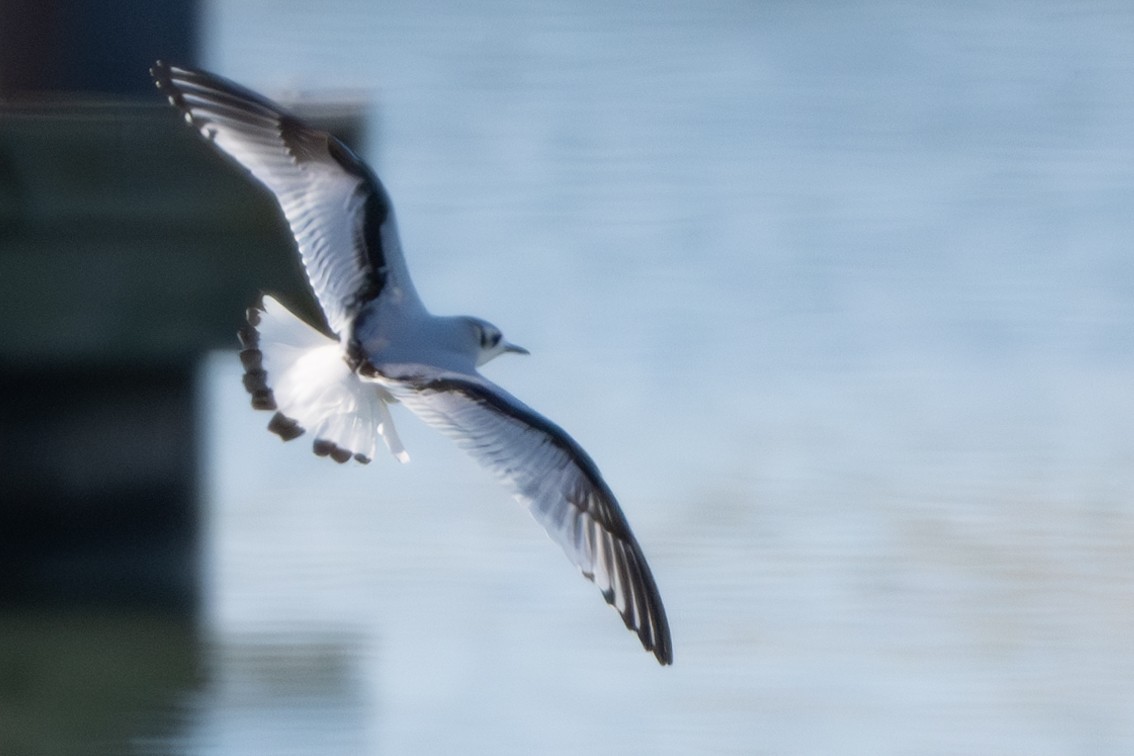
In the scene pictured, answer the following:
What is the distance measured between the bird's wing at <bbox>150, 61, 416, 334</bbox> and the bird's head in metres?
0.12

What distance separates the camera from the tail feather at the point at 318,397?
198cm

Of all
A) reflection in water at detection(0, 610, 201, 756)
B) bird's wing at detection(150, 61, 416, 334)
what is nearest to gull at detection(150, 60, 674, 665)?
bird's wing at detection(150, 61, 416, 334)

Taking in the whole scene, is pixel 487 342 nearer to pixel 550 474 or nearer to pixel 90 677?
pixel 550 474

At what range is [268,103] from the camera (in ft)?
6.81

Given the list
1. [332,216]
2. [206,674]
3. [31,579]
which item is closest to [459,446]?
[332,216]

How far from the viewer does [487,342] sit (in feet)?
7.03

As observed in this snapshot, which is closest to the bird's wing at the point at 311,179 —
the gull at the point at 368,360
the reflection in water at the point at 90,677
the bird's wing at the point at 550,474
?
the gull at the point at 368,360

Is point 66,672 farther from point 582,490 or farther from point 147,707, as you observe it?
point 582,490

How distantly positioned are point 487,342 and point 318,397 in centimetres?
25

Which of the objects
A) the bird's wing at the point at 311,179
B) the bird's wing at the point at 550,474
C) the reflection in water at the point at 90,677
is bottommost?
the reflection in water at the point at 90,677

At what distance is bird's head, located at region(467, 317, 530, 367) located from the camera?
2098mm

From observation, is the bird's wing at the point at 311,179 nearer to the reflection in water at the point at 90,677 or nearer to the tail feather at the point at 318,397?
the tail feather at the point at 318,397

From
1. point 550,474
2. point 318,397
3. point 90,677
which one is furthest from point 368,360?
point 90,677

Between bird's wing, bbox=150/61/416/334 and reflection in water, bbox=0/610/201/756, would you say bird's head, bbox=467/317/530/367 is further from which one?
reflection in water, bbox=0/610/201/756
